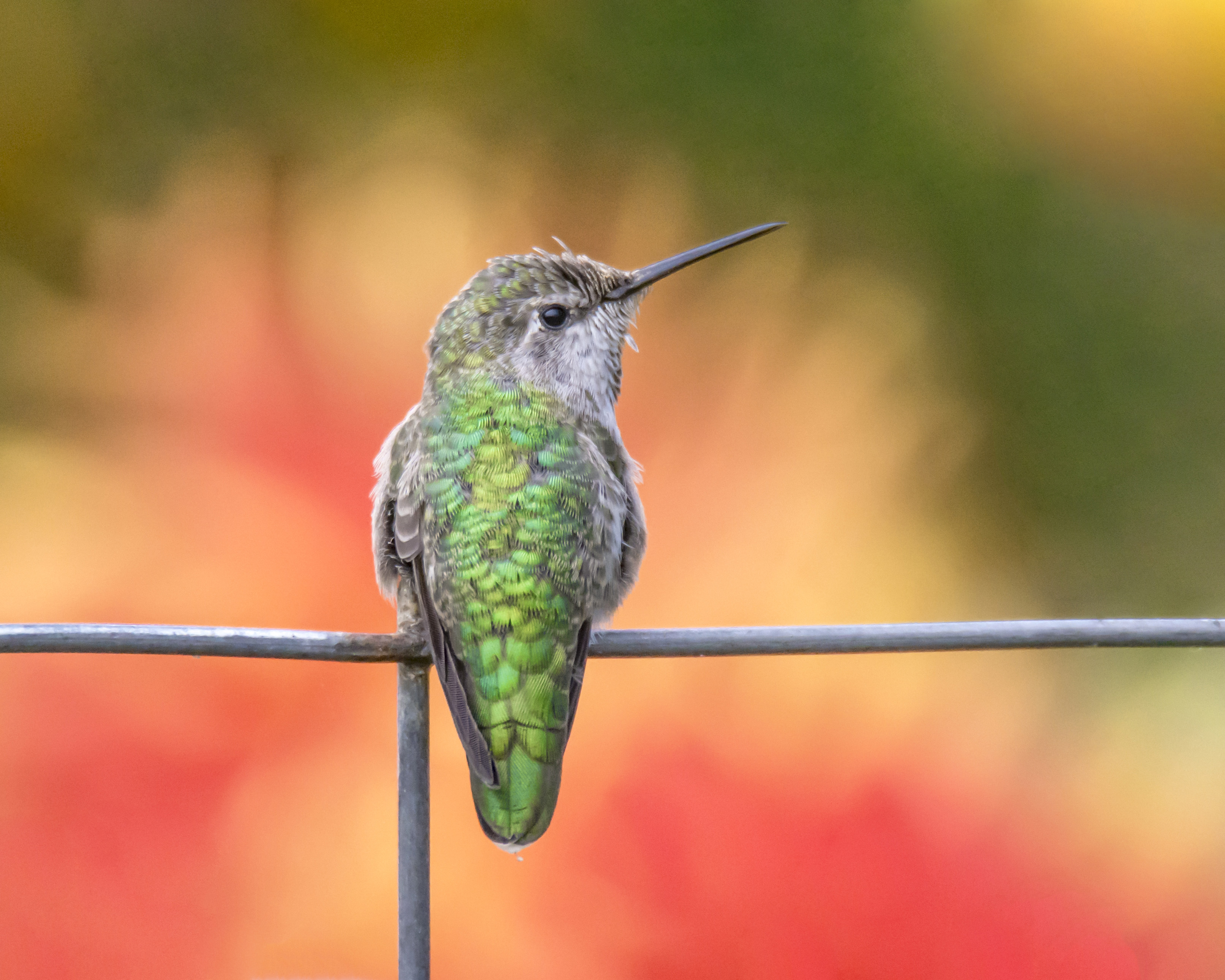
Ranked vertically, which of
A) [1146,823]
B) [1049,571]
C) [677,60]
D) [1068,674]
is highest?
[677,60]

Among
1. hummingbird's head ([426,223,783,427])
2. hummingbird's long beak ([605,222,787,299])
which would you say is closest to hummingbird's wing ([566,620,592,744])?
hummingbird's head ([426,223,783,427])

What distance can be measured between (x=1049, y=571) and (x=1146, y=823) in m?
0.32

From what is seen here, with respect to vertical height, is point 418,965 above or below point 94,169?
below

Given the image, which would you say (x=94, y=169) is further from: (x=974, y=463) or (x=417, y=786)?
(x=974, y=463)

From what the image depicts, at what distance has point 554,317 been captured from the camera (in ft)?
2.91

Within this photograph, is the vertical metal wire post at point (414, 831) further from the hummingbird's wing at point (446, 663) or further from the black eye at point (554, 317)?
the black eye at point (554, 317)

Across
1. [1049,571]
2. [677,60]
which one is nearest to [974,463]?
[1049,571]

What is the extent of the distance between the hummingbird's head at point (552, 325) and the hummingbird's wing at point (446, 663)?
0.16m

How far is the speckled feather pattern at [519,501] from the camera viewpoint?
2.08ft

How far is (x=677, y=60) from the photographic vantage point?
1271 mm

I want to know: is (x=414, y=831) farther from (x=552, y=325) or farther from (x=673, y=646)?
(x=552, y=325)

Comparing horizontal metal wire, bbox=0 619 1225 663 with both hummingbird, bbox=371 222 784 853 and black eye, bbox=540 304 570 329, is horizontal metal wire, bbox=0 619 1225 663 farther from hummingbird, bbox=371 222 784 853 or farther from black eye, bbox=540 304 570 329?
black eye, bbox=540 304 570 329

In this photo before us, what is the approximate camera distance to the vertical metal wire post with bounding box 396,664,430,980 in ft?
1.71

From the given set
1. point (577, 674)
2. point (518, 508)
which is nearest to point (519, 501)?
point (518, 508)
